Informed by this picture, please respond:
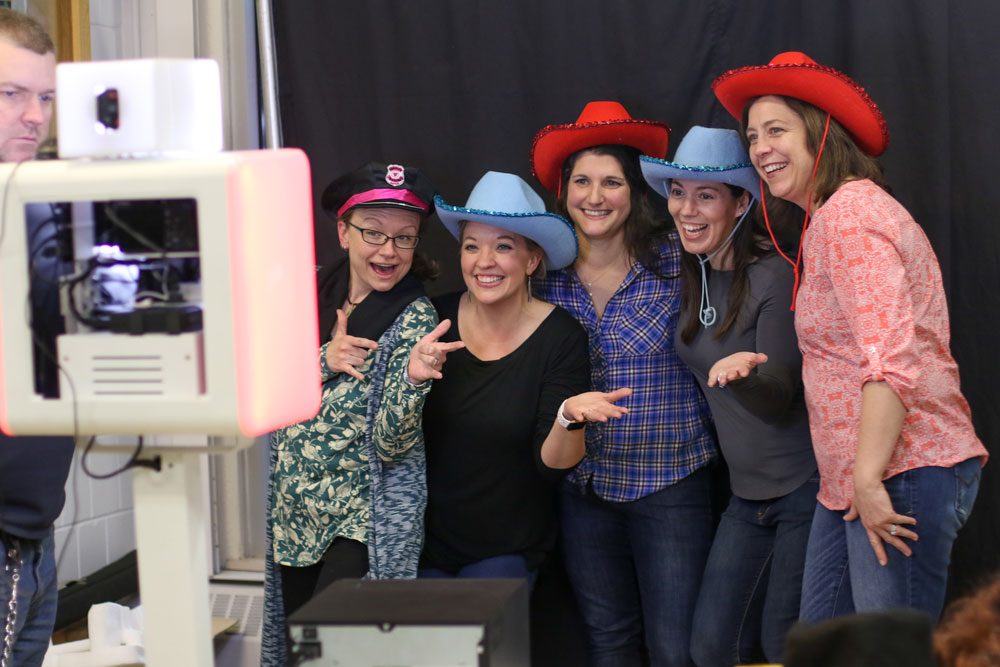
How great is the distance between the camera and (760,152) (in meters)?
2.16

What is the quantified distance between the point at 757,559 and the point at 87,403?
5.81 ft

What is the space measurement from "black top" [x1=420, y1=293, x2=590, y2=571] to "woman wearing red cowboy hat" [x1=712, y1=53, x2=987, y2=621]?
1.97 feet

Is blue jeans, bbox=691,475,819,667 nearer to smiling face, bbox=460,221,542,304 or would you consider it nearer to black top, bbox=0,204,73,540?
smiling face, bbox=460,221,542,304

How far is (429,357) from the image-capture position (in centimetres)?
216

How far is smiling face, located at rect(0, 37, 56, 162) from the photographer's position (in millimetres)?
1681

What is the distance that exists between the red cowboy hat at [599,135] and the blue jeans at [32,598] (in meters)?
1.52

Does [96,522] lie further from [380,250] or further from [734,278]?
[734,278]

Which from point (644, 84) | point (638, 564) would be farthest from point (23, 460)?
point (644, 84)

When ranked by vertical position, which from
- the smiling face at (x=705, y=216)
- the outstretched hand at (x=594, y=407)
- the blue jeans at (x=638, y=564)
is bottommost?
the blue jeans at (x=638, y=564)

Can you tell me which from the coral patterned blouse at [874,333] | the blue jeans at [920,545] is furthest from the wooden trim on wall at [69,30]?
the blue jeans at [920,545]

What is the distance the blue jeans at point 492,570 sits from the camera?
2.35 meters

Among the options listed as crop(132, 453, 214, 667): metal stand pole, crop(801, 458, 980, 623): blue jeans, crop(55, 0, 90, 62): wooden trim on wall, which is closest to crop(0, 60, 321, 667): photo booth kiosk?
crop(132, 453, 214, 667): metal stand pole

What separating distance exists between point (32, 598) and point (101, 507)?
134 centimetres

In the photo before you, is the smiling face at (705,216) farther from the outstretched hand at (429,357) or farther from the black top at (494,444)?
the outstretched hand at (429,357)
